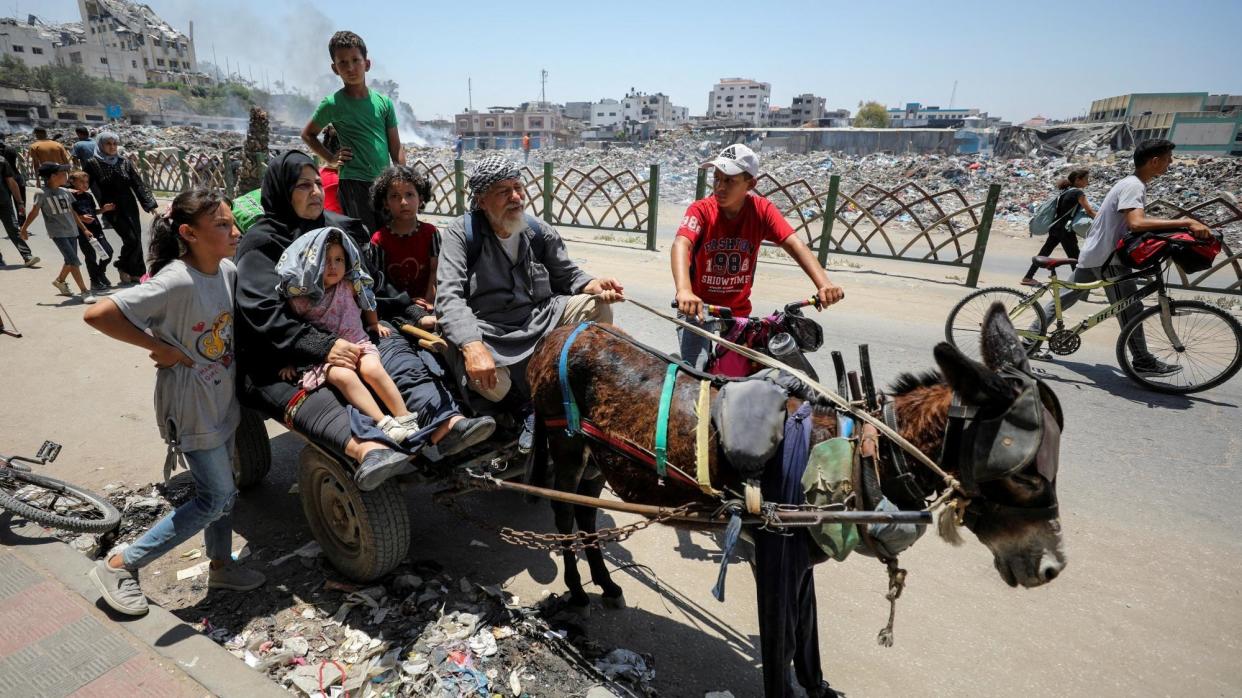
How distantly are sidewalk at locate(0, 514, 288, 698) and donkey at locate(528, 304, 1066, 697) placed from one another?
4.96 feet

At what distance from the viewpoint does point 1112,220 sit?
18.5 feet

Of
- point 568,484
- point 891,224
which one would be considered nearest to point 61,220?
point 568,484

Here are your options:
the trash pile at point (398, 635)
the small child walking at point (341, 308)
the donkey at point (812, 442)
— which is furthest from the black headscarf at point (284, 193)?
Answer: the trash pile at point (398, 635)

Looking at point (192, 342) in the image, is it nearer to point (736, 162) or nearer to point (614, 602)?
point (614, 602)

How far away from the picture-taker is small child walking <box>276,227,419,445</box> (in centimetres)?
275

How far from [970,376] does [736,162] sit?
1.88 metres

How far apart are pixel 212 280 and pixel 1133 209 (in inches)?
276

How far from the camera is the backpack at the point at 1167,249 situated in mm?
5164

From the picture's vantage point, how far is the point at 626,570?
336cm

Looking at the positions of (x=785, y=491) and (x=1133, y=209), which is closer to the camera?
(x=785, y=491)

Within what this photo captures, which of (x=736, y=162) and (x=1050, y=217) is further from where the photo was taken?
(x=1050, y=217)

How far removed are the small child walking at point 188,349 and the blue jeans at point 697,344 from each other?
2228mm

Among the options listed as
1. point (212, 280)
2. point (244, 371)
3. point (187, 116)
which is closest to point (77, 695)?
point (244, 371)

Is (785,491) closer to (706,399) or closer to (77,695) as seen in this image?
(706,399)
